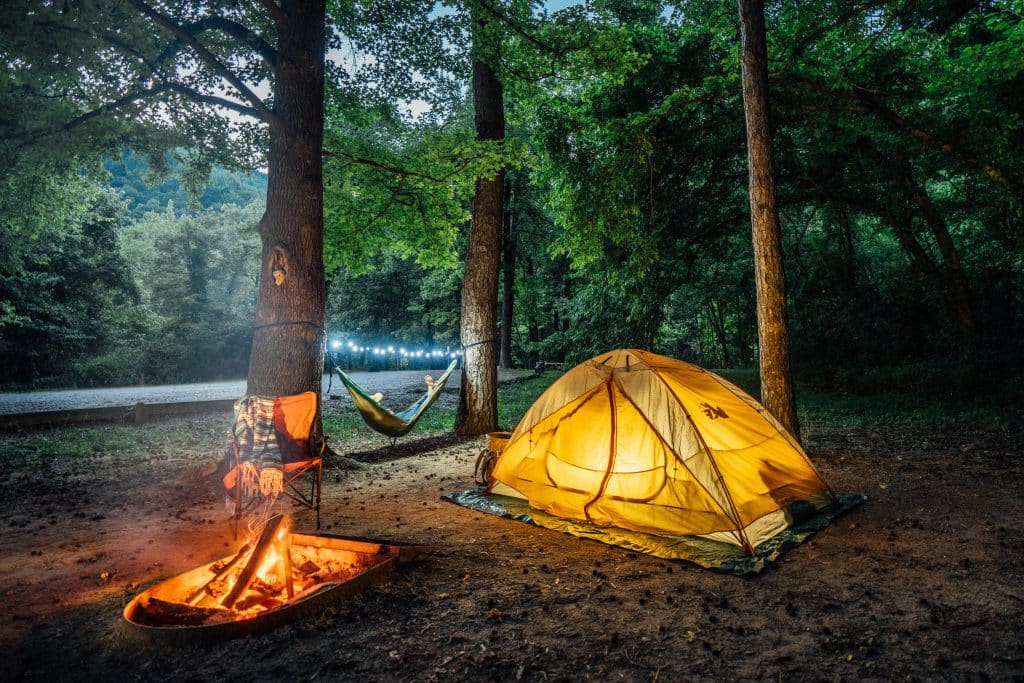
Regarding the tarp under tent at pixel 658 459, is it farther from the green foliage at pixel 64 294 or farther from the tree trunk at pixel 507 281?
the green foliage at pixel 64 294

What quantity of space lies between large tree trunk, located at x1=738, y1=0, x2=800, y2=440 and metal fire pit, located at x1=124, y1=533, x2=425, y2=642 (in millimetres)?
4124

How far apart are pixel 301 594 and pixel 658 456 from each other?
2.60 m

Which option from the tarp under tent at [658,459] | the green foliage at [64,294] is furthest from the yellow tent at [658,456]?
the green foliage at [64,294]

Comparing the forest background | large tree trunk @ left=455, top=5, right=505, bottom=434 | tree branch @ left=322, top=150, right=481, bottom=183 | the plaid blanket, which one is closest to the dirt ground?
the plaid blanket

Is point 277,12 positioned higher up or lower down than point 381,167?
higher up

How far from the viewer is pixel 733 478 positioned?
3652 mm

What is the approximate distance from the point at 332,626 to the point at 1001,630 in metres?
3.09

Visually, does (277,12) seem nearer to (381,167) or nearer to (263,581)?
(381,167)

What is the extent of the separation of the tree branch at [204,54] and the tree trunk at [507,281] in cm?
1348

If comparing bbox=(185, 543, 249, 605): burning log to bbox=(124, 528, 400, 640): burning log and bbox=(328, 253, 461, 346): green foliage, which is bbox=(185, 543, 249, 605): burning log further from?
bbox=(328, 253, 461, 346): green foliage

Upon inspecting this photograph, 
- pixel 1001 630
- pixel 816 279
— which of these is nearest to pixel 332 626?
pixel 1001 630

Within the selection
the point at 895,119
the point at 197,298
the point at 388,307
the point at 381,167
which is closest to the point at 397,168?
the point at 381,167

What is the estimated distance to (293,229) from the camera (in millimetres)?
5312

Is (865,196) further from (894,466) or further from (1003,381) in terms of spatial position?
(894,466)
